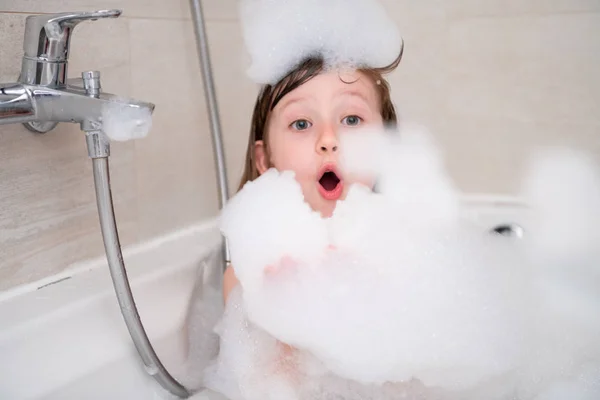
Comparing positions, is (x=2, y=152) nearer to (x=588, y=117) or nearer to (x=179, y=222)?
(x=179, y=222)

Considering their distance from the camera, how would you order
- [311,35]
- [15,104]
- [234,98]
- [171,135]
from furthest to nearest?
[234,98] < [171,135] < [311,35] < [15,104]

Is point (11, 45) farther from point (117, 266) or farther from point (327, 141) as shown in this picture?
point (327, 141)

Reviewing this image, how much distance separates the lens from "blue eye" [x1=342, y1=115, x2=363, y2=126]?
906mm

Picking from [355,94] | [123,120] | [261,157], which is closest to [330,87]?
[355,94]

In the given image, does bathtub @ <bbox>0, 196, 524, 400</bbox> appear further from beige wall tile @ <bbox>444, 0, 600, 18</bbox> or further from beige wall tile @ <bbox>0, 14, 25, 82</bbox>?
beige wall tile @ <bbox>444, 0, 600, 18</bbox>

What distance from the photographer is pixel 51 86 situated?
2.43ft

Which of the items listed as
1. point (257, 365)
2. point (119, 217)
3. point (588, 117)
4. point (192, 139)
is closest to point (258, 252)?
point (257, 365)

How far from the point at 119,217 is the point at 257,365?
1.07 feet

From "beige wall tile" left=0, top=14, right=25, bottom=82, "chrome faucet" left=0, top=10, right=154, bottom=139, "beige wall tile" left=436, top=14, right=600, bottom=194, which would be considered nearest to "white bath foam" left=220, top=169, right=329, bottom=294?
"chrome faucet" left=0, top=10, right=154, bottom=139

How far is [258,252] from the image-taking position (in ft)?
2.83

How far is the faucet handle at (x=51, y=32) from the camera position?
0.70 m

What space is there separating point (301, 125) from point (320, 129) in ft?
0.10

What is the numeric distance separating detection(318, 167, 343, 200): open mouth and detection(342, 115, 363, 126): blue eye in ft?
0.22

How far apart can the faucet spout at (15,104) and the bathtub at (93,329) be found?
247mm
